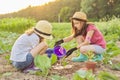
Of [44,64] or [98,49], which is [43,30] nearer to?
[44,64]

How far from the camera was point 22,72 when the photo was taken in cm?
485

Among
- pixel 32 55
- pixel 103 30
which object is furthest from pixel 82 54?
pixel 103 30

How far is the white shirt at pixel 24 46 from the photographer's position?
4789 mm

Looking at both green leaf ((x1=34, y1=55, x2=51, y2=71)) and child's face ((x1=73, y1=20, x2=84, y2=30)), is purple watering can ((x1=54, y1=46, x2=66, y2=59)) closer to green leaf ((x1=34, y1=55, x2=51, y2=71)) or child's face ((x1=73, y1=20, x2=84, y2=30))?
child's face ((x1=73, y1=20, x2=84, y2=30))

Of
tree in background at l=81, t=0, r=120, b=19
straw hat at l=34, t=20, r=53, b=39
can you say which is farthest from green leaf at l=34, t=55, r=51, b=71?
tree in background at l=81, t=0, r=120, b=19

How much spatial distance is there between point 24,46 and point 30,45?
0.26 feet

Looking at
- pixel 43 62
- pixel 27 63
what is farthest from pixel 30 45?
pixel 43 62

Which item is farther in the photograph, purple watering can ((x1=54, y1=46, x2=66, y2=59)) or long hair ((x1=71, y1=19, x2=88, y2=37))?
long hair ((x1=71, y1=19, x2=88, y2=37))

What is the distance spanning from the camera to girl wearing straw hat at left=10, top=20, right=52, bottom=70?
15.7 ft

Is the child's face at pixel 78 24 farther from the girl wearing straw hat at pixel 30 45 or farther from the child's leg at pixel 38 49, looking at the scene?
the child's leg at pixel 38 49

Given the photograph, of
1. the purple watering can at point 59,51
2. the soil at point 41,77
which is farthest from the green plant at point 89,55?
the purple watering can at point 59,51

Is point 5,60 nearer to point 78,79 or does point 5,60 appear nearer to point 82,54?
point 82,54

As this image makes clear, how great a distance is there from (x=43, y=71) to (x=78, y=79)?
1.70m

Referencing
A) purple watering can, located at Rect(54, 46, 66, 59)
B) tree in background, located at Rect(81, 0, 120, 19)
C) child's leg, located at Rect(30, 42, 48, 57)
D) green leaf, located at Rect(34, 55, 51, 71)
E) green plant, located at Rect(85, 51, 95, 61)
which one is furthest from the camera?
tree in background, located at Rect(81, 0, 120, 19)
